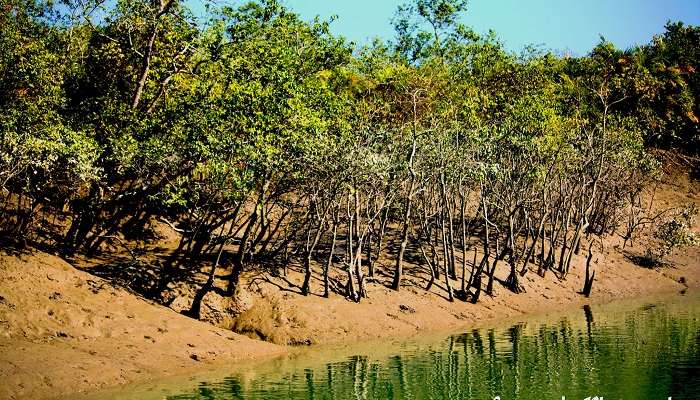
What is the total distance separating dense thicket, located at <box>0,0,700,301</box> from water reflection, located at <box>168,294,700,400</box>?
25.4ft

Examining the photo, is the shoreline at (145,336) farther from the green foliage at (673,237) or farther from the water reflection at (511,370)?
the green foliage at (673,237)

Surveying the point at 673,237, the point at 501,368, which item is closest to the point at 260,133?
the point at 501,368

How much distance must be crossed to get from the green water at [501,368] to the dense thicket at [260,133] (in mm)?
6770

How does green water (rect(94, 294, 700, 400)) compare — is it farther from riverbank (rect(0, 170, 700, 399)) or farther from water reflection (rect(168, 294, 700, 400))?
riverbank (rect(0, 170, 700, 399))

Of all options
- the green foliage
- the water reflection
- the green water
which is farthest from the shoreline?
the green foliage

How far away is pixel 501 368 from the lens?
95.3 ft

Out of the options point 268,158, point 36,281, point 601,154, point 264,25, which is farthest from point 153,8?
point 601,154

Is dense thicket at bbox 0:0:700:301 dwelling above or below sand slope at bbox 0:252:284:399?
above

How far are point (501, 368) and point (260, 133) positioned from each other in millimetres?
14228

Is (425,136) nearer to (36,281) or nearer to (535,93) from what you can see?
(535,93)

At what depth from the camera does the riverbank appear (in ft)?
87.1

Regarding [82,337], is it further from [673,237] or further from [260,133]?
[673,237]

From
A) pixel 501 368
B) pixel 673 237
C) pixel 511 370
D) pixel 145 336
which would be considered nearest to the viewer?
pixel 511 370

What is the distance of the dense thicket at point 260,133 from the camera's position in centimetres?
3259
